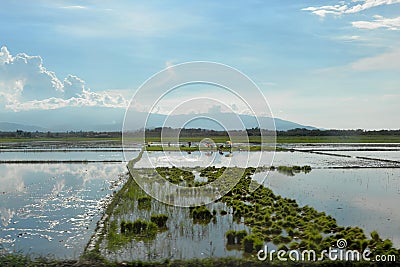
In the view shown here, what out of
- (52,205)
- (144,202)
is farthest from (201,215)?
(52,205)

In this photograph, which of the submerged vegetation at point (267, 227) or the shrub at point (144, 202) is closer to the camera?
the submerged vegetation at point (267, 227)

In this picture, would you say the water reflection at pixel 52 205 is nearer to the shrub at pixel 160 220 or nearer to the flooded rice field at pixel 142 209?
the flooded rice field at pixel 142 209

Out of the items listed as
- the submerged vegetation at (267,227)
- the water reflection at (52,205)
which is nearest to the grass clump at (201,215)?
the submerged vegetation at (267,227)

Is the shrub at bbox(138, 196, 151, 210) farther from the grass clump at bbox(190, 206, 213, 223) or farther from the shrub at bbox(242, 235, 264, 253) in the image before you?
the shrub at bbox(242, 235, 264, 253)

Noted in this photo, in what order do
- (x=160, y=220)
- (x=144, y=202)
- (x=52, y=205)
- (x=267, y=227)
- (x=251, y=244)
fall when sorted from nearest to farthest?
1. (x=251, y=244)
2. (x=267, y=227)
3. (x=160, y=220)
4. (x=52, y=205)
5. (x=144, y=202)

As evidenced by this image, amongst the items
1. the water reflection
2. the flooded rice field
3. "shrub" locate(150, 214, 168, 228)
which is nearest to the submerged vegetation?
"shrub" locate(150, 214, 168, 228)

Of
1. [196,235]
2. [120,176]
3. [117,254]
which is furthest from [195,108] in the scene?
[120,176]

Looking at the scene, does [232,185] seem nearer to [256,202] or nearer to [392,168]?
[256,202]

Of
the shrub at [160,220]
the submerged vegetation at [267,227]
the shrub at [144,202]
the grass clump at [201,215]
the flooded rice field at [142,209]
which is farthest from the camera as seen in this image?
the shrub at [144,202]

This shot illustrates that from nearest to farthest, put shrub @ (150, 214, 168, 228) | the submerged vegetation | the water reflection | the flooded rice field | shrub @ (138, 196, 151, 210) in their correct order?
the submerged vegetation
the flooded rice field
the water reflection
shrub @ (150, 214, 168, 228)
shrub @ (138, 196, 151, 210)

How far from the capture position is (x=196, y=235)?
7.85 m

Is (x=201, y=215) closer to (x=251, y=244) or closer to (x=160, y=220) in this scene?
(x=160, y=220)

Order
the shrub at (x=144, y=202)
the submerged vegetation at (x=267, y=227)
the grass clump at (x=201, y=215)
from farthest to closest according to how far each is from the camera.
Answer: the shrub at (x=144, y=202) < the grass clump at (x=201, y=215) < the submerged vegetation at (x=267, y=227)

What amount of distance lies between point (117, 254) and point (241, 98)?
476 cm
